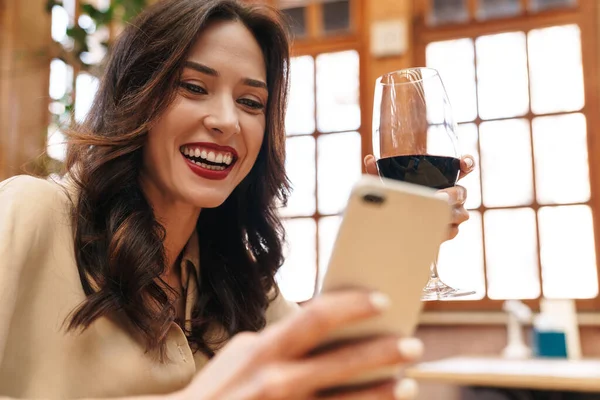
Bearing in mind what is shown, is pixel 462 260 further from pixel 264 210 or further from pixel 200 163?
pixel 200 163

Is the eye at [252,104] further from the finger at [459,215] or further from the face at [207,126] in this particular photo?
the finger at [459,215]

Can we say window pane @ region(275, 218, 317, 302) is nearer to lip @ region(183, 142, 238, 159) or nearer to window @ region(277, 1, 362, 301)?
window @ region(277, 1, 362, 301)

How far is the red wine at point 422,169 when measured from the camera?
89 cm

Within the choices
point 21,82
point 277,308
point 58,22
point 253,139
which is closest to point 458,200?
point 253,139

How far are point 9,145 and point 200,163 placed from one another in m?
2.76

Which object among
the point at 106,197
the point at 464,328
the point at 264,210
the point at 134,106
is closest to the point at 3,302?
the point at 106,197

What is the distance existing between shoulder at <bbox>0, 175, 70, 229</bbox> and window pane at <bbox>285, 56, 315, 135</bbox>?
252 centimetres

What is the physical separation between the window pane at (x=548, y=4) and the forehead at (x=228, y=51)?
2.41 meters

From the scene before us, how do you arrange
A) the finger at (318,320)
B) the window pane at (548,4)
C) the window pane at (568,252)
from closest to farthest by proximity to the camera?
the finger at (318,320) → the window pane at (568,252) → the window pane at (548,4)

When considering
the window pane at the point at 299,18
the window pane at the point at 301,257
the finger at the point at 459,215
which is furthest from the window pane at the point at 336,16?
the finger at the point at 459,215

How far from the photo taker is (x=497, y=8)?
3270mm

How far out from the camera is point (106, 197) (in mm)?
1162

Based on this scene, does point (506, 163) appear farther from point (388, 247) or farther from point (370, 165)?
point (388, 247)

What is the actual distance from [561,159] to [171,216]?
2.42 m
